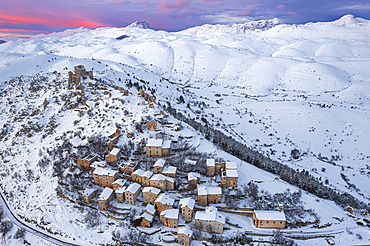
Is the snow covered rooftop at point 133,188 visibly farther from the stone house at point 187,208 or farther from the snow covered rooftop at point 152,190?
the stone house at point 187,208

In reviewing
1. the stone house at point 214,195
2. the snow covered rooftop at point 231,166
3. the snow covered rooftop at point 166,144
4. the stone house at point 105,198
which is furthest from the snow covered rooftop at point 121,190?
the snow covered rooftop at point 231,166

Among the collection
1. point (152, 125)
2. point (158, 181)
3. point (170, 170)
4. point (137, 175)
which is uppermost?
point (152, 125)

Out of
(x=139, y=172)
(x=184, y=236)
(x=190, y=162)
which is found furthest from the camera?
(x=190, y=162)

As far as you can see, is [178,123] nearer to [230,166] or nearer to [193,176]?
[193,176]

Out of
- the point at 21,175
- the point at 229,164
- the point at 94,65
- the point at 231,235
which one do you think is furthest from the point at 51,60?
the point at 231,235

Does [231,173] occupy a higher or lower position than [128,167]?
lower

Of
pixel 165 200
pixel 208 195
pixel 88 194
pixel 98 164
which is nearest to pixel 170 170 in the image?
pixel 165 200

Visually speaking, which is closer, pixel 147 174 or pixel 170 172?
pixel 147 174

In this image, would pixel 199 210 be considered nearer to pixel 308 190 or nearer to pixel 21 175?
pixel 308 190
